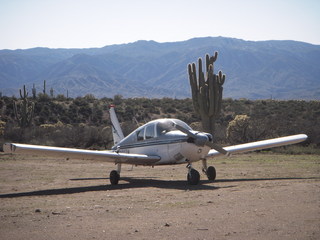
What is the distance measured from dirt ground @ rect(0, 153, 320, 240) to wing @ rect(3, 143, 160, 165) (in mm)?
893

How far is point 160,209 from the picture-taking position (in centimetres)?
1109

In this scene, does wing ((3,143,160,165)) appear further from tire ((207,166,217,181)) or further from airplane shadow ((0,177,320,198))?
tire ((207,166,217,181))

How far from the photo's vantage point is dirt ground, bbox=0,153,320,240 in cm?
862

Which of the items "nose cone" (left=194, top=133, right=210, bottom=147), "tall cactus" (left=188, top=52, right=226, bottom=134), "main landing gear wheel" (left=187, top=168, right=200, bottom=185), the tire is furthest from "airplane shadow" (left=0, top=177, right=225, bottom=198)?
"tall cactus" (left=188, top=52, right=226, bottom=134)

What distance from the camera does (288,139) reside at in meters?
20.4

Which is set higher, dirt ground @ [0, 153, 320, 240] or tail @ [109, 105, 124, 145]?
tail @ [109, 105, 124, 145]

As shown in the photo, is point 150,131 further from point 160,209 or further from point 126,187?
point 160,209

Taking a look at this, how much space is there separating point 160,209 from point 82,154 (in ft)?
21.0

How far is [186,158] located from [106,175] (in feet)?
18.9

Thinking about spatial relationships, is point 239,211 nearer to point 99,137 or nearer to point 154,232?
point 154,232

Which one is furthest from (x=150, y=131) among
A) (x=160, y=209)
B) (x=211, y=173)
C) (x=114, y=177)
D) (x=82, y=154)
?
(x=160, y=209)

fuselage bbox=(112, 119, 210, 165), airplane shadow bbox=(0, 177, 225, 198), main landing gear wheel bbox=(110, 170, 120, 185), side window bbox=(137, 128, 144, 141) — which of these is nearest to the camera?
airplane shadow bbox=(0, 177, 225, 198)

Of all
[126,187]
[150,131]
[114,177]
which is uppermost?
[150,131]

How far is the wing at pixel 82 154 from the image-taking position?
49.8 feet
